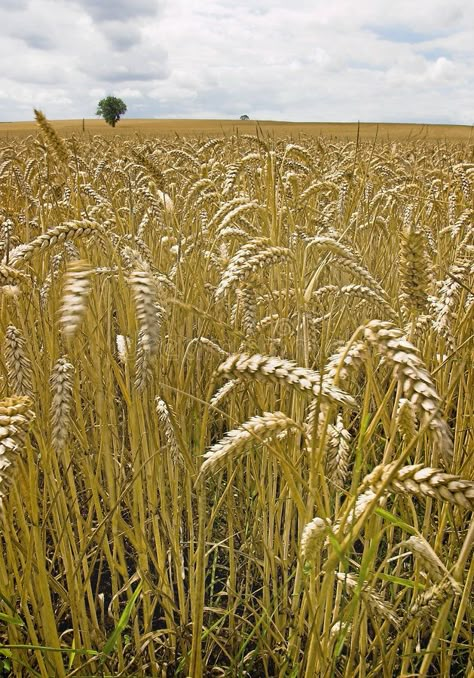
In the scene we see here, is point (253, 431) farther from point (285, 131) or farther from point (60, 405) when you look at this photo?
point (285, 131)

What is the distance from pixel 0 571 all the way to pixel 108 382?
523 millimetres

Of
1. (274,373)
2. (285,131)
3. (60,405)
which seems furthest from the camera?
(285,131)

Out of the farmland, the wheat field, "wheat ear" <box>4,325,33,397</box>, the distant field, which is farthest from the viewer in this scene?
the distant field

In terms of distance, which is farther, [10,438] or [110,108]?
[110,108]

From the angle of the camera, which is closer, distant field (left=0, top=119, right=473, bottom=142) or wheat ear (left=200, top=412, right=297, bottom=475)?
wheat ear (left=200, top=412, right=297, bottom=475)

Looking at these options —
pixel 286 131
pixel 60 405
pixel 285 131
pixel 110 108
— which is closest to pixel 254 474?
pixel 60 405

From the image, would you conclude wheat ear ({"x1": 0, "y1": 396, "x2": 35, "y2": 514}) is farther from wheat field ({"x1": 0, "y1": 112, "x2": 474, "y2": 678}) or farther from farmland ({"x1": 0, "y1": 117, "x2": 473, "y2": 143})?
farmland ({"x1": 0, "y1": 117, "x2": 473, "y2": 143})

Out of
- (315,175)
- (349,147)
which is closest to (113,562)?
(315,175)

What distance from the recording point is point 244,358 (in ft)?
2.85

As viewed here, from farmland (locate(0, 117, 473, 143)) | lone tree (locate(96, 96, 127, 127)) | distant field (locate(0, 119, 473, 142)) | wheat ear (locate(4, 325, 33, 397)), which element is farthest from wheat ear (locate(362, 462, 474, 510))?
lone tree (locate(96, 96, 127, 127))

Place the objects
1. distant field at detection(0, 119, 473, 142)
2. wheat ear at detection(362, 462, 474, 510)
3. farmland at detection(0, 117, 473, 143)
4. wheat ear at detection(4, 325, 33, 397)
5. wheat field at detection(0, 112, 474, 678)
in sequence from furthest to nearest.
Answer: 1. distant field at detection(0, 119, 473, 142)
2. farmland at detection(0, 117, 473, 143)
3. wheat ear at detection(4, 325, 33, 397)
4. wheat field at detection(0, 112, 474, 678)
5. wheat ear at detection(362, 462, 474, 510)

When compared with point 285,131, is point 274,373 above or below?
below

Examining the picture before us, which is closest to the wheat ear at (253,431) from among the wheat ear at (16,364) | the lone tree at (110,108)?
the wheat ear at (16,364)

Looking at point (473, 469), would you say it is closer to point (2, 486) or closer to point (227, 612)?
point (227, 612)
